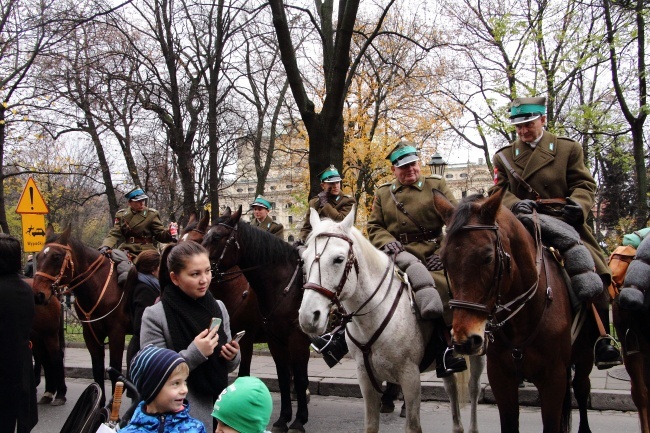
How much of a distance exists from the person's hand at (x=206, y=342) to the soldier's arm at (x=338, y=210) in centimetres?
492

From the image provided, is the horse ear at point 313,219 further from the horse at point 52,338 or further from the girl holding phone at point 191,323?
the horse at point 52,338

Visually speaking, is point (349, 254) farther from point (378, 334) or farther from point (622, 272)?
point (622, 272)

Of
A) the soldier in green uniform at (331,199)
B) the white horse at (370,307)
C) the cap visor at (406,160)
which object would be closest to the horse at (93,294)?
the soldier in green uniform at (331,199)

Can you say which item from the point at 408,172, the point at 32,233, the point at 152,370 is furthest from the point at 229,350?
the point at 32,233

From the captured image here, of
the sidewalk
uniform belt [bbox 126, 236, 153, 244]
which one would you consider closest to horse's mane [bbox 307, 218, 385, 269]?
the sidewalk

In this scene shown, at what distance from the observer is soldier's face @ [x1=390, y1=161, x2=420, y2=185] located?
6.05 metres

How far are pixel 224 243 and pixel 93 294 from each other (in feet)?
8.14

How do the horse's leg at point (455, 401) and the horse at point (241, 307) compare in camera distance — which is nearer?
the horse's leg at point (455, 401)

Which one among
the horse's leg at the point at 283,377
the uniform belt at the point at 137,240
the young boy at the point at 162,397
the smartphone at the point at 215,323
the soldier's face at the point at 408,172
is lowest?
the horse's leg at the point at 283,377

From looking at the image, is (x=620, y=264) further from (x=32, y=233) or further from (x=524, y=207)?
(x=32, y=233)

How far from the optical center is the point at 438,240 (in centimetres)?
614

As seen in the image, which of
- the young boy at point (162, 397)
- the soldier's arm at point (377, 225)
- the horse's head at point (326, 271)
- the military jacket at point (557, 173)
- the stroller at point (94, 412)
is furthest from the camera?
the soldier's arm at point (377, 225)

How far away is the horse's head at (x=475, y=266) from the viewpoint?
3867mm

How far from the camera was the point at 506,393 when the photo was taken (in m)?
4.60
